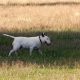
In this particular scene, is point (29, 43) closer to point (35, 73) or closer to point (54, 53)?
point (54, 53)

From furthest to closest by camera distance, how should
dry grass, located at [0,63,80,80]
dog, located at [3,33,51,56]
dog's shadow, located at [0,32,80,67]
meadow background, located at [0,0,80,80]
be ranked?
dog, located at [3,33,51,56] < dog's shadow, located at [0,32,80,67] < meadow background, located at [0,0,80,80] < dry grass, located at [0,63,80,80]

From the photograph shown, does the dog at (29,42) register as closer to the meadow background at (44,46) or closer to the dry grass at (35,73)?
the meadow background at (44,46)

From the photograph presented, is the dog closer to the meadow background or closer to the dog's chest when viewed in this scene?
the dog's chest

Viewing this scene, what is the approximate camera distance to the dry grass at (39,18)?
71.9ft

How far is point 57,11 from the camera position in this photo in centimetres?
2759

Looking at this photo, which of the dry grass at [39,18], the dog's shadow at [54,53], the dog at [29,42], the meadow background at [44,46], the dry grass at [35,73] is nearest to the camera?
the dry grass at [35,73]

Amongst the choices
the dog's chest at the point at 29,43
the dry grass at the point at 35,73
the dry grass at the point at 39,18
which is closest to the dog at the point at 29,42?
the dog's chest at the point at 29,43

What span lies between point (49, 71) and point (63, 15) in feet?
47.0

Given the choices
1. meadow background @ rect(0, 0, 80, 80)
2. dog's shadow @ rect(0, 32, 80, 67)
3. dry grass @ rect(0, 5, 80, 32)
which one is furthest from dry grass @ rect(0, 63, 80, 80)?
dry grass @ rect(0, 5, 80, 32)

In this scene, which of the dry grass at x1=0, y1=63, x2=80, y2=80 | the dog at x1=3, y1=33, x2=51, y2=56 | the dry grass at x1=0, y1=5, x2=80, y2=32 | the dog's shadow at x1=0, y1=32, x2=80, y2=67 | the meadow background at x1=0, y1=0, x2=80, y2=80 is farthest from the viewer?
the dry grass at x1=0, y1=5, x2=80, y2=32

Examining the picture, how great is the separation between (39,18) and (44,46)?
7.66m

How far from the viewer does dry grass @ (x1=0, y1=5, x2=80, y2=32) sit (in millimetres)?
21906

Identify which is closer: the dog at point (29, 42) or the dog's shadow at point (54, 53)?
the dog's shadow at point (54, 53)

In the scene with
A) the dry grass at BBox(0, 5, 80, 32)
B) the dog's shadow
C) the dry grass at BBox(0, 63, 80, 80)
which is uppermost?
the dry grass at BBox(0, 63, 80, 80)
